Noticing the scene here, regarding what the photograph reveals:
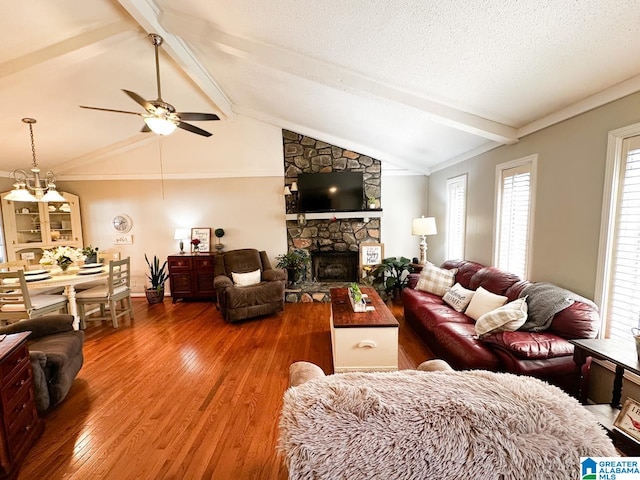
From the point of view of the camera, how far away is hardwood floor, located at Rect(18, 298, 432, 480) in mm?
1619

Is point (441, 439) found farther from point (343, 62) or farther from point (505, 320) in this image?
point (343, 62)

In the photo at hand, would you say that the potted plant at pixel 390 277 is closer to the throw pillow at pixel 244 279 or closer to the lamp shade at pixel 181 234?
the throw pillow at pixel 244 279

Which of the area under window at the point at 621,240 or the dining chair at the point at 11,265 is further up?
the area under window at the point at 621,240

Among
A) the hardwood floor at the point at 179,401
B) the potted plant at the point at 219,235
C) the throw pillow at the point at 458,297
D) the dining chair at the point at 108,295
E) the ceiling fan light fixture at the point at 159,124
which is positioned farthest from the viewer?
the potted plant at the point at 219,235

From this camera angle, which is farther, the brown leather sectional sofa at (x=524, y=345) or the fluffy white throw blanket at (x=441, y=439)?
the brown leather sectional sofa at (x=524, y=345)

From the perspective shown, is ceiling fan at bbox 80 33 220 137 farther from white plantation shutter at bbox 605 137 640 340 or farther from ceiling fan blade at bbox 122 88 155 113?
white plantation shutter at bbox 605 137 640 340

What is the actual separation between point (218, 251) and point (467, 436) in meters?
4.89

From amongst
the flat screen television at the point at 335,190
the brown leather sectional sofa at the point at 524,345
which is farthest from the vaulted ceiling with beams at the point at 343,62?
the brown leather sectional sofa at the point at 524,345

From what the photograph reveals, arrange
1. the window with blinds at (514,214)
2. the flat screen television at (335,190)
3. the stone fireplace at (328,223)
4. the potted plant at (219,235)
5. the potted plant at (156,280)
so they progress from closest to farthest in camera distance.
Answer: the window with blinds at (514,214) < the potted plant at (156,280) < the flat screen television at (335,190) < the stone fireplace at (328,223) < the potted plant at (219,235)

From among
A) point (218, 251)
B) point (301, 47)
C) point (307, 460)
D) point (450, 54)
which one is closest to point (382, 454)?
point (307, 460)

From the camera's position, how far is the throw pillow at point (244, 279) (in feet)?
13.7

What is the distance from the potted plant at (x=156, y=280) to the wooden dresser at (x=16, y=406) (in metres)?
3.06

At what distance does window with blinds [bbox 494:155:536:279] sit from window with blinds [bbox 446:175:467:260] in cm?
75

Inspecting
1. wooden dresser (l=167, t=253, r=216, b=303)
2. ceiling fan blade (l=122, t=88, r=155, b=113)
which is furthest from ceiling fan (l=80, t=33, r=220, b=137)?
wooden dresser (l=167, t=253, r=216, b=303)
